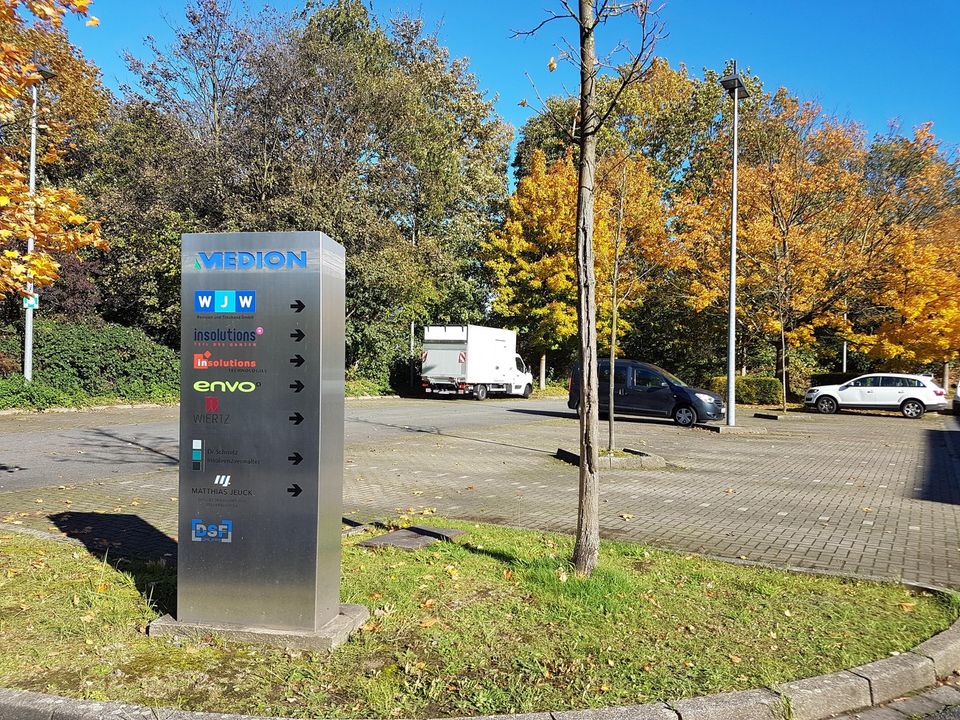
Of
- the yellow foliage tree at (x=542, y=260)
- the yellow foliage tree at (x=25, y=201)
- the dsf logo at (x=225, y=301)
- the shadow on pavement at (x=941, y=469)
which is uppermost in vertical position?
the yellow foliage tree at (x=542, y=260)

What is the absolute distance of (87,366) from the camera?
74.6 ft

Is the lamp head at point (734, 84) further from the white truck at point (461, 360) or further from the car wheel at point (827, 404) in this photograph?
the white truck at point (461, 360)

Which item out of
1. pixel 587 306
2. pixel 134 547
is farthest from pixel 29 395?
pixel 587 306

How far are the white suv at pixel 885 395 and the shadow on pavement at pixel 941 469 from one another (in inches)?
253

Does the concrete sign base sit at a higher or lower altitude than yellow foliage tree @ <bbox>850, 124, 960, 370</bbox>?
lower

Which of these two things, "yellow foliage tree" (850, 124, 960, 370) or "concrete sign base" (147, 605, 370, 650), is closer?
"concrete sign base" (147, 605, 370, 650)

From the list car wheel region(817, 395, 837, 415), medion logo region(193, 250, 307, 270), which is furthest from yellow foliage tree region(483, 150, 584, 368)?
medion logo region(193, 250, 307, 270)

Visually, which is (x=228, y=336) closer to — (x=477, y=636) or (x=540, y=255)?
(x=477, y=636)

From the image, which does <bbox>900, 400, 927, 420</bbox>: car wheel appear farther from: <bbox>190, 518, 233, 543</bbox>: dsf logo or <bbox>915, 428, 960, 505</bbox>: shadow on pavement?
<bbox>190, 518, 233, 543</bbox>: dsf logo

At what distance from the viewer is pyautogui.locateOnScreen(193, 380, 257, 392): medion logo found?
168 inches

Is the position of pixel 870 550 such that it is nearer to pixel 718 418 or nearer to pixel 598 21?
pixel 598 21

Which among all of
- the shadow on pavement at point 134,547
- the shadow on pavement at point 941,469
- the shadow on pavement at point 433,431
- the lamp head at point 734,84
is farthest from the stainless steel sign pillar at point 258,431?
the lamp head at point 734,84

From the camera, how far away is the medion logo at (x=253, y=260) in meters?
4.18

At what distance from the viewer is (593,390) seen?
17.5ft
